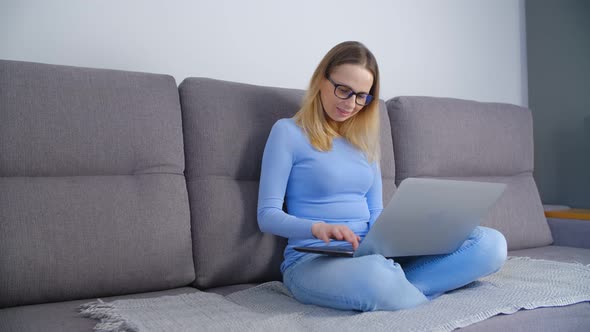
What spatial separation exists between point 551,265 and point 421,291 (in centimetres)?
59

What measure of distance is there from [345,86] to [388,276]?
1.96 ft

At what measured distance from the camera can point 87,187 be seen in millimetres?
1478

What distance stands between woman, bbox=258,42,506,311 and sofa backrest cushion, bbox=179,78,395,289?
102mm

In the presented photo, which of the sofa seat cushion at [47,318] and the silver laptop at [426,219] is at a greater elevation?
the silver laptop at [426,219]

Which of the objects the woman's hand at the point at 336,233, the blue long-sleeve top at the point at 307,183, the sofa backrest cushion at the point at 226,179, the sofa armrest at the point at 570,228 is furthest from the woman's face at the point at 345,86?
the sofa armrest at the point at 570,228

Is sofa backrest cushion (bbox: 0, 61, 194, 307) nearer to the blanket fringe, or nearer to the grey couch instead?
the grey couch

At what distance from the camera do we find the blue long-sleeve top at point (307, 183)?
1587 mm

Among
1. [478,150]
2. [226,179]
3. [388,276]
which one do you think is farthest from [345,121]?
[478,150]

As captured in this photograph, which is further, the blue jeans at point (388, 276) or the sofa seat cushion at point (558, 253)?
the sofa seat cushion at point (558, 253)

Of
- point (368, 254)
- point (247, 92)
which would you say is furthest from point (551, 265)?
point (247, 92)

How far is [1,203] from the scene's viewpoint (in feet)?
4.48

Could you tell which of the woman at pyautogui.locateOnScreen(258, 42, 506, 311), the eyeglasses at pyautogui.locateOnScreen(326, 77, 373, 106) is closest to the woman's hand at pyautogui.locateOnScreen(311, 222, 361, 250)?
the woman at pyautogui.locateOnScreen(258, 42, 506, 311)

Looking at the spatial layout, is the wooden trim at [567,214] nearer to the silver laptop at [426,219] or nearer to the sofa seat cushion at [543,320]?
the sofa seat cushion at [543,320]

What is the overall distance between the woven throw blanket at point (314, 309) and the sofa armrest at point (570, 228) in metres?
0.69
